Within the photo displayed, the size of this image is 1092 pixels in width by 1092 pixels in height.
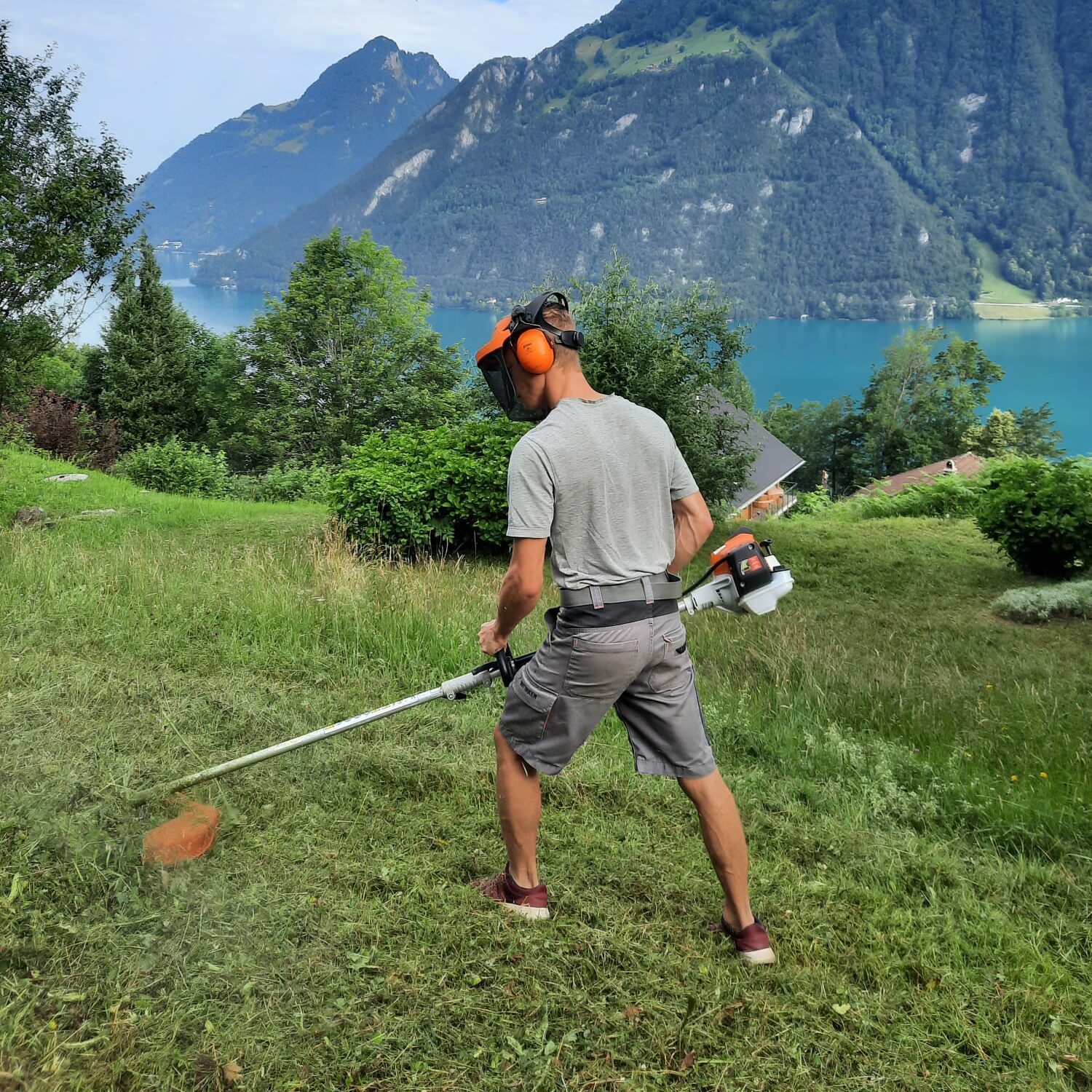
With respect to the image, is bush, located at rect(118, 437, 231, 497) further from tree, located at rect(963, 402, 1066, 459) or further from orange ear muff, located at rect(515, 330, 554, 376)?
tree, located at rect(963, 402, 1066, 459)

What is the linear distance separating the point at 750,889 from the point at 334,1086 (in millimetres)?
1562

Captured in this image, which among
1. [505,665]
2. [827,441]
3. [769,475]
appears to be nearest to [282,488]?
[505,665]

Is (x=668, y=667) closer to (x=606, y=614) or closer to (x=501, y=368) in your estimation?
(x=606, y=614)

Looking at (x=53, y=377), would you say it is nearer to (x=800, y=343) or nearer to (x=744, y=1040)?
(x=744, y=1040)

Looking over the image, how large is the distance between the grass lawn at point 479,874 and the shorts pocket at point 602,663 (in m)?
0.91

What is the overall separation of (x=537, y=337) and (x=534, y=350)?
0.13ft

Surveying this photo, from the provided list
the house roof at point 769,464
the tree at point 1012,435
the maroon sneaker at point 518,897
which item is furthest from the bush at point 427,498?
the tree at point 1012,435

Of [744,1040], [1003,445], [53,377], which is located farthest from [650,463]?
[1003,445]

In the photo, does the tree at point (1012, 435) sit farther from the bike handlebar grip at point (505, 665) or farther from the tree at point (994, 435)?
the bike handlebar grip at point (505, 665)

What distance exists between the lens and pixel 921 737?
4438mm

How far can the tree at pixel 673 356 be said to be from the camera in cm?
1387

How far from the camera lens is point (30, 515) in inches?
404

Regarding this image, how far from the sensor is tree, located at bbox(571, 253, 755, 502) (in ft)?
45.5

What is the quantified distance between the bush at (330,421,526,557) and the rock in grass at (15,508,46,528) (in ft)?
12.3
